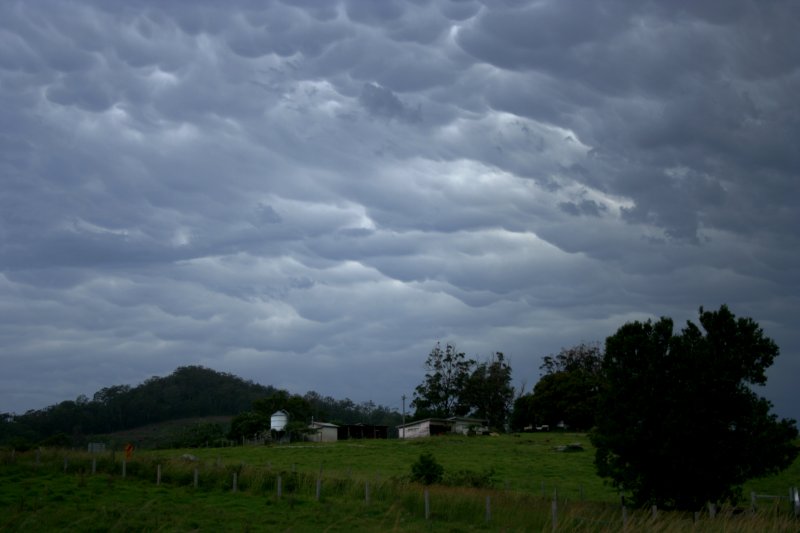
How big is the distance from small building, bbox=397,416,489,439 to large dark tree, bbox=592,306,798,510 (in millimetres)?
67329

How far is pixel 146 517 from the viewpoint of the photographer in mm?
26109

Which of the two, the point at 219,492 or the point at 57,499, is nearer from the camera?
the point at 57,499

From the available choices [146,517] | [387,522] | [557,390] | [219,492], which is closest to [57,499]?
[219,492]

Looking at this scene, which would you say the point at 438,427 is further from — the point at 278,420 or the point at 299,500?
the point at 299,500

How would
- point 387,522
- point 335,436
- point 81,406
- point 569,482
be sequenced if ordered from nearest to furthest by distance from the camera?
point 387,522
point 569,482
point 335,436
point 81,406

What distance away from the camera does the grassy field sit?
23562 millimetres

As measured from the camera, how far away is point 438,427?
11131cm

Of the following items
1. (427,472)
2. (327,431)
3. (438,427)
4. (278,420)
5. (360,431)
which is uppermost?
(278,420)

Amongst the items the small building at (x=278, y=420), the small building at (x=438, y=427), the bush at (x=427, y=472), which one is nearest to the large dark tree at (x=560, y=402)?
the small building at (x=438, y=427)

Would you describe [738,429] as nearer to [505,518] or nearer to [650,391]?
[650,391]

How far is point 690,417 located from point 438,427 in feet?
244

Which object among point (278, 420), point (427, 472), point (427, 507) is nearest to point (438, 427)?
point (278, 420)

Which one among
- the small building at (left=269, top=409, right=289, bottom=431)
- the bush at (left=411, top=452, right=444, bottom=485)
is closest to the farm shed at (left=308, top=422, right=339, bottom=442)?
the small building at (left=269, top=409, right=289, bottom=431)

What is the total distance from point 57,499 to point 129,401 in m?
170
